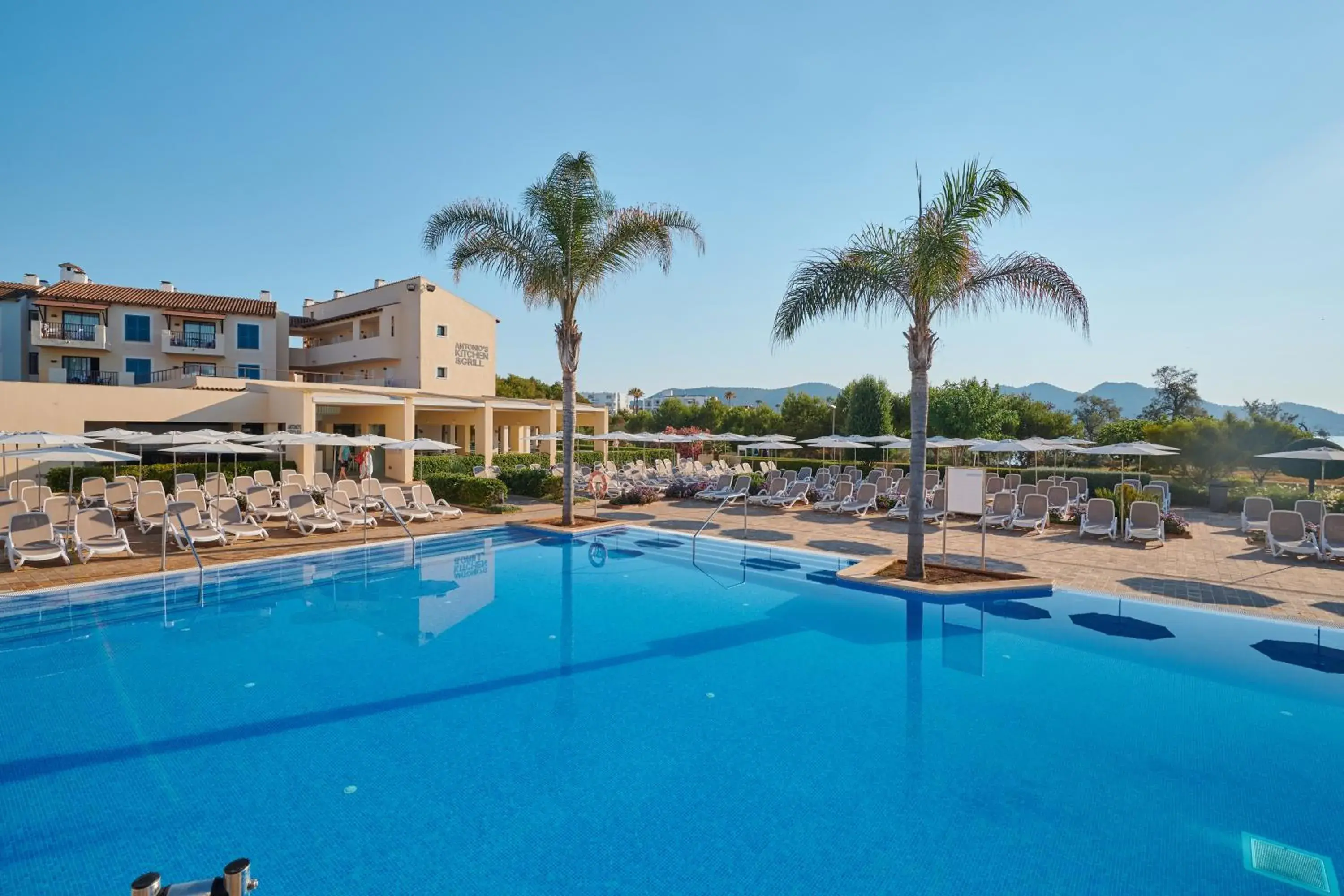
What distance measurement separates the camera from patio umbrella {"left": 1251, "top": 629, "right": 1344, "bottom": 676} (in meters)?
7.27

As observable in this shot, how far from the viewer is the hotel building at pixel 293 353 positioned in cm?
2819

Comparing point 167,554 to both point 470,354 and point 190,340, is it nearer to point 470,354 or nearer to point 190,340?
point 470,354

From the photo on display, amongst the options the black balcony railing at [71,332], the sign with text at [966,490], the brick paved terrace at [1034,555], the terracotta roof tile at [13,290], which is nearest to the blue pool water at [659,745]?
the brick paved terrace at [1034,555]

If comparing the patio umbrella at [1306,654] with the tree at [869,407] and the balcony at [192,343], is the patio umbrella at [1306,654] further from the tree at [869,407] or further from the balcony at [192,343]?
the balcony at [192,343]

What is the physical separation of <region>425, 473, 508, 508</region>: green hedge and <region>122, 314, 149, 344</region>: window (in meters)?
25.7

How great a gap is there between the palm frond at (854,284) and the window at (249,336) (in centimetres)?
3527

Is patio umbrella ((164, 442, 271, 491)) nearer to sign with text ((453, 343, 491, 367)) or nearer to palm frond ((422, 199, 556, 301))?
palm frond ((422, 199, 556, 301))

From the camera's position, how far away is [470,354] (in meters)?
37.6

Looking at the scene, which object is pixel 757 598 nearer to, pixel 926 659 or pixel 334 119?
pixel 926 659

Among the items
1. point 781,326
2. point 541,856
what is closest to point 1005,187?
point 781,326

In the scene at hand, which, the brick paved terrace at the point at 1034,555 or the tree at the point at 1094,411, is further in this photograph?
the tree at the point at 1094,411

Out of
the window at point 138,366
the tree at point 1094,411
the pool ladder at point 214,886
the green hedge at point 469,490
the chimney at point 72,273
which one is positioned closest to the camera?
the pool ladder at point 214,886

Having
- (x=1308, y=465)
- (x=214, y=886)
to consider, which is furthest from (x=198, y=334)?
(x=1308, y=465)

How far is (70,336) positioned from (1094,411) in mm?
96862
